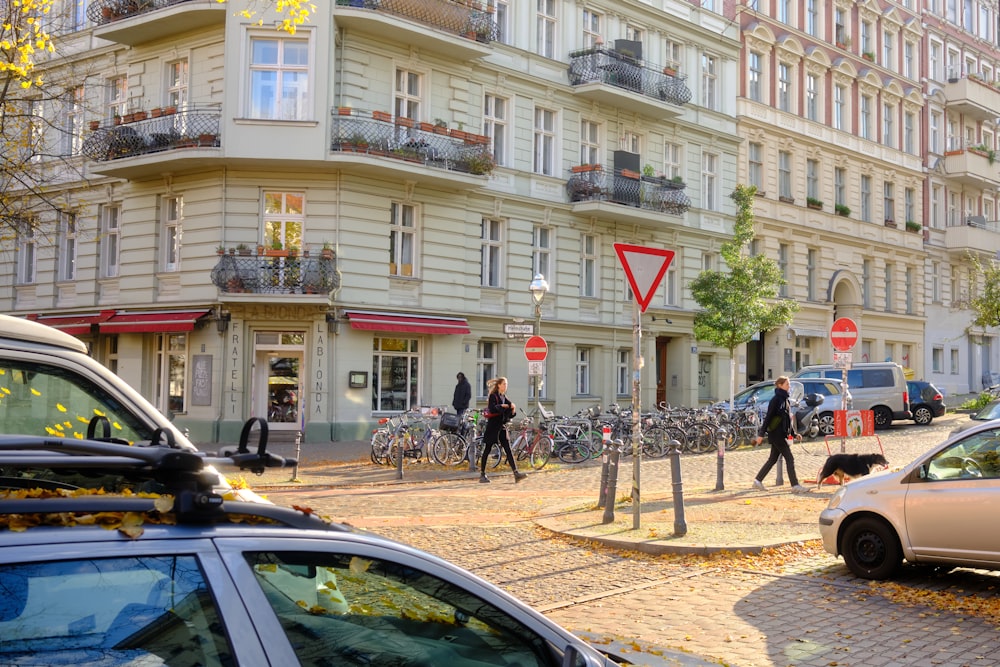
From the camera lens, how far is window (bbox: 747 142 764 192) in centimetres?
3950

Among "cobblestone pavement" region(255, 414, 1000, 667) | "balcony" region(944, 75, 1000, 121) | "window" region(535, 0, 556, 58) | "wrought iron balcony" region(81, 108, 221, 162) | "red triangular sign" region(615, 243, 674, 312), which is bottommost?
"cobblestone pavement" region(255, 414, 1000, 667)

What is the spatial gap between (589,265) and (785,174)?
513 inches

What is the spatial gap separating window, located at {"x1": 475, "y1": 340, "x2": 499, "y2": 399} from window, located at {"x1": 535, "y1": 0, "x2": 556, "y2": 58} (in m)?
9.23

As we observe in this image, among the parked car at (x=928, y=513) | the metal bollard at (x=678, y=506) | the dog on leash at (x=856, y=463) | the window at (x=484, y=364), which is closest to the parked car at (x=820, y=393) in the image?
the window at (x=484, y=364)

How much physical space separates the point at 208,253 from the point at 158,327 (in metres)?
2.31

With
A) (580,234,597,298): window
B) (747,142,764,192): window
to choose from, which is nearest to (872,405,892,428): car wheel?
(580,234,597,298): window

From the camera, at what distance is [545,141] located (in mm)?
31547

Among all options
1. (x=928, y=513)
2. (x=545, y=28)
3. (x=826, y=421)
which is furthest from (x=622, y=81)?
(x=928, y=513)

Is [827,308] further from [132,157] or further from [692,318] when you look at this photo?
[132,157]

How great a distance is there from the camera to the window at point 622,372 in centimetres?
3328

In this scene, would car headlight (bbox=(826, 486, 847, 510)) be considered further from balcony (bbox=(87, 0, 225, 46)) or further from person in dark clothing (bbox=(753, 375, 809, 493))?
balcony (bbox=(87, 0, 225, 46))

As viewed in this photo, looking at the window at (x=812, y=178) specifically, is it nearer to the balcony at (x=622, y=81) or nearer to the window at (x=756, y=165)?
the window at (x=756, y=165)

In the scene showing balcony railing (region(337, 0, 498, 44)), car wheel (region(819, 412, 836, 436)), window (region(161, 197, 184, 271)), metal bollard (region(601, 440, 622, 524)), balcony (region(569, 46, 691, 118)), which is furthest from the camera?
balcony (region(569, 46, 691, 118))

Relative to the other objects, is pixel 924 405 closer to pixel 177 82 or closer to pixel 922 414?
pixel 922 414
